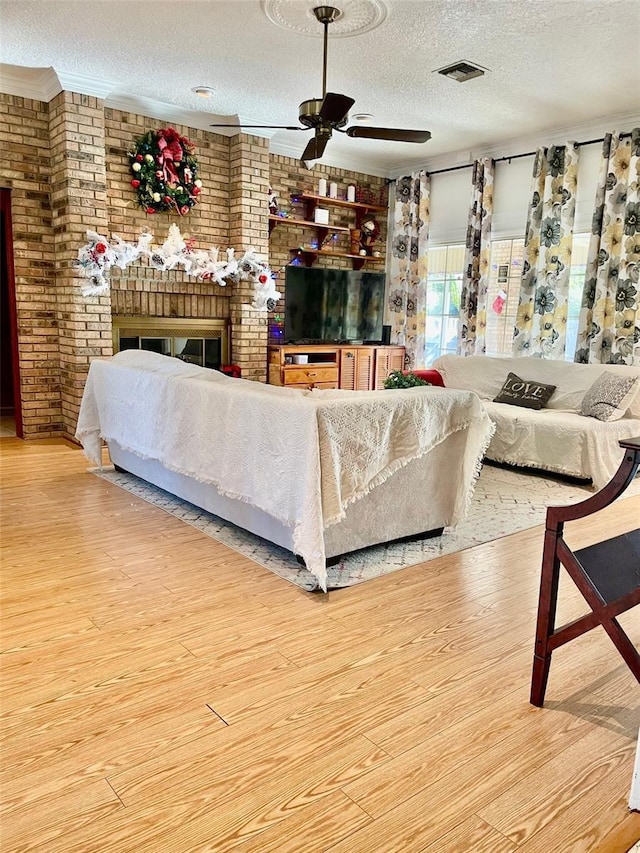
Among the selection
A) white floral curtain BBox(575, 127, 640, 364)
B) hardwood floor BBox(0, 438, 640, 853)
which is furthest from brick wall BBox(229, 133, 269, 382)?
hardwood floor BBox(0, 438, 640, 853)

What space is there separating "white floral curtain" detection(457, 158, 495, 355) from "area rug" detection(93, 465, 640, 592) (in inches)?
90.3

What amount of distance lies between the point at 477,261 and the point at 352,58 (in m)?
2.83

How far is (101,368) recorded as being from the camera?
4316mm

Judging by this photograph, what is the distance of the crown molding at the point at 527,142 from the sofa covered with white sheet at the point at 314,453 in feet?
12.9

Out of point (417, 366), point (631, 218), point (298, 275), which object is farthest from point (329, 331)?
point (631, 218)

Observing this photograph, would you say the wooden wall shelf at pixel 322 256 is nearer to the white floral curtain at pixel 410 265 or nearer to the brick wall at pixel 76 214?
the white floral curtain at pixel 410 265

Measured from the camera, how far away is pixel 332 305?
7.25 meters

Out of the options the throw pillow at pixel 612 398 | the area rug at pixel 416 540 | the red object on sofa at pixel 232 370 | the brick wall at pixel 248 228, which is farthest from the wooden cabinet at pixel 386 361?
the throw pillow at pixel 612 398

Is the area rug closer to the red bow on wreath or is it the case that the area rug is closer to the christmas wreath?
the christmas wreath

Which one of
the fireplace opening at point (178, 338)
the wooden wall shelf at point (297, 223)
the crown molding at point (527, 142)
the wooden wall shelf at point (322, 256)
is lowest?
the fireplace opening at point (178, 338)

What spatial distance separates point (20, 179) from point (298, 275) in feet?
9.43

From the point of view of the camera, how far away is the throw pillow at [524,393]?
5.34 metres

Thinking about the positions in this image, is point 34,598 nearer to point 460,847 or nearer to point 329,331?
point 460,847

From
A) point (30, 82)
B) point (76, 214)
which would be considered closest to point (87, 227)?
point (76, 214)
